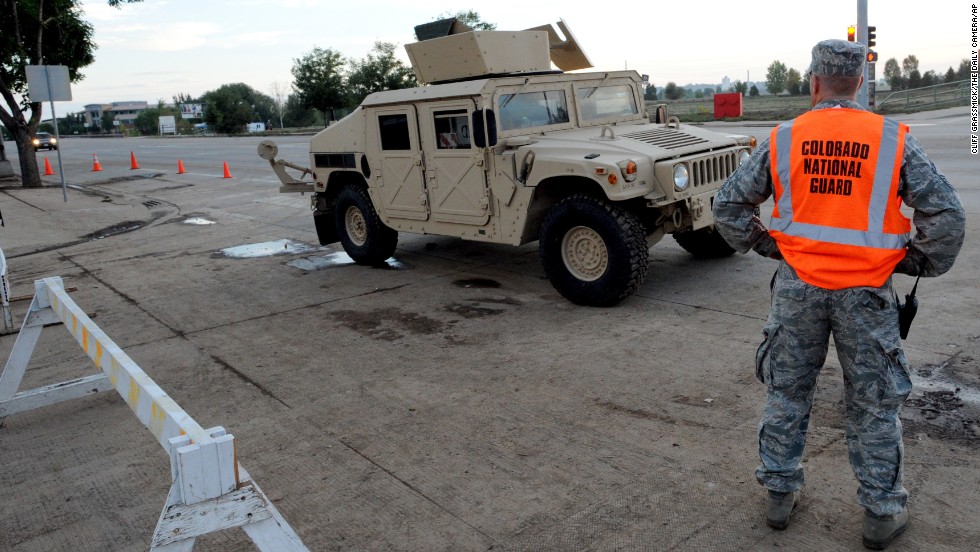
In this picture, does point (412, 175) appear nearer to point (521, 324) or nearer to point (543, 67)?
point (543, 67)

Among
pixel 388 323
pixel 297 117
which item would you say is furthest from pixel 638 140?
pixel 297 117

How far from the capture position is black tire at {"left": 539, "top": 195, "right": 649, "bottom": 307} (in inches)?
257

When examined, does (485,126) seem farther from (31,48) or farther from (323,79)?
(323,79)

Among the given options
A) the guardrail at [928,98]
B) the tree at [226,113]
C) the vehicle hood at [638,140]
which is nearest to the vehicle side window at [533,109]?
the vehicle hood at [638,140]

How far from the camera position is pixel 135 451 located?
179 inches

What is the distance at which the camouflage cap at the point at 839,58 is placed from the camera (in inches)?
118

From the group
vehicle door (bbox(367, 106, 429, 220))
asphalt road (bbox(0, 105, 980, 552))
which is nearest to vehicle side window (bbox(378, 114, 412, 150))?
vehicle door (bbox(367, 106, 429, 220))

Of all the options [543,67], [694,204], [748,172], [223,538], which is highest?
[543,67]

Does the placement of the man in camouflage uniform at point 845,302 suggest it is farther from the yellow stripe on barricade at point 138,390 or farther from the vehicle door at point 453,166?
the vehicle door at point 453,166

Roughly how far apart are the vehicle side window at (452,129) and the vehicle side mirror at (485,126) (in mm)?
300

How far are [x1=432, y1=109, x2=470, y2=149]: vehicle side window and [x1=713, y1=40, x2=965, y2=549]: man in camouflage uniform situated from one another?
440cm

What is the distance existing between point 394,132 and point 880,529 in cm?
609

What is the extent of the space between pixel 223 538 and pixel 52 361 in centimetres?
350

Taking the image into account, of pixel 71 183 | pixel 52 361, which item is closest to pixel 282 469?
pixel 52 361
